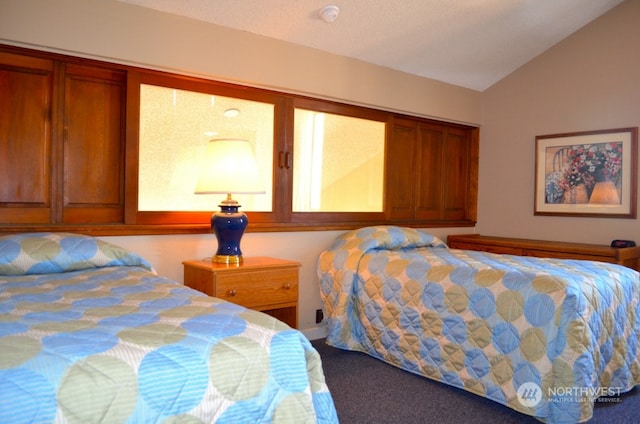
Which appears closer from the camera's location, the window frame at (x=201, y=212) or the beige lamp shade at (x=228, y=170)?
the window frame at (x=201, y=212)

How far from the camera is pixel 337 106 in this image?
11.6 feet

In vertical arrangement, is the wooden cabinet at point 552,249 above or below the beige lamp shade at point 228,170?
below

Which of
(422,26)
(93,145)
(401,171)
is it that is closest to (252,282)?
(93,145)

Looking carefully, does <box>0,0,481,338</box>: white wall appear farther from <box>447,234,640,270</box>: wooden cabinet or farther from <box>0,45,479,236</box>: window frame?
<box>447,234,640,270</box>: wooden cabinet

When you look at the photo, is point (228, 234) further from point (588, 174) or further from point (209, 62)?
point (588, 174)

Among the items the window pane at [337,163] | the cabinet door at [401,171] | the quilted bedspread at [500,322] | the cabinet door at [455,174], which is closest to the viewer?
the quilted bedspread at [500,322]

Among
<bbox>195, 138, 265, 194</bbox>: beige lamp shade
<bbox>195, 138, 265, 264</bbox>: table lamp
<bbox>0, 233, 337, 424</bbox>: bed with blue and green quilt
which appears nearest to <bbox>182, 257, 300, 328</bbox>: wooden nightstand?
<bbox>195, 138, 265, 264</bbox>: table lamp

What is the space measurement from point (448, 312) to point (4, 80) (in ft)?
8.29

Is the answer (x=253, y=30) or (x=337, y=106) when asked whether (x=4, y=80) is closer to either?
(x=253, y=30)

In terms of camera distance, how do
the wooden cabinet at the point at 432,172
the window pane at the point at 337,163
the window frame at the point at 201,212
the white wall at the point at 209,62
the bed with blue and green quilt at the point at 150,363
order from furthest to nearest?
1. the wooden cabinet at the point at 432,172
2. the window pane at the point at 337,163
3. the window frame at the point at 201,212
4. the white wall at the point at 209,62
5. the bed with blue and green quilt at the point at 150,363

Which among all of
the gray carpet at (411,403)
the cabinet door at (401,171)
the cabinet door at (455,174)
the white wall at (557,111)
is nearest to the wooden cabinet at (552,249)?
the white wall at (557,111)

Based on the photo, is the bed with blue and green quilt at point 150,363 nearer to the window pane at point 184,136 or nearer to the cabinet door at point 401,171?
the window pane at point 184,136

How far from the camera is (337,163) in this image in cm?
366

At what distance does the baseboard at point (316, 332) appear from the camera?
332 centimetres
